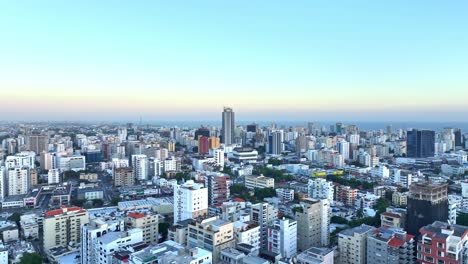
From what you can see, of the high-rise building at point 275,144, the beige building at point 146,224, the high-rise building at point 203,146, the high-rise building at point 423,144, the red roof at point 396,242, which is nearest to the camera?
the red roof at point 396,242

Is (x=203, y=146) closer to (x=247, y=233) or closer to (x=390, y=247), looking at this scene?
(x=247, y=233)

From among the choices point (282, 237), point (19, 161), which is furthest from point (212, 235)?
point (19, 161)

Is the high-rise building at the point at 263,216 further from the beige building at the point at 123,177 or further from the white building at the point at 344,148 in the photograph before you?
the white building at the point at 344,148

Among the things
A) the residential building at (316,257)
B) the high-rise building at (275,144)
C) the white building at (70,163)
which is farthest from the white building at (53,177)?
the high-rise building at (275,144)

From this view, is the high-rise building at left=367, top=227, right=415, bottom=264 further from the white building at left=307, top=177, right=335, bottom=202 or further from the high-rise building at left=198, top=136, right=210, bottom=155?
the high-rise building at left=198, top=136, right=210, bottom=155

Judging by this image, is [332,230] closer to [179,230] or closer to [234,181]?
[179,230]

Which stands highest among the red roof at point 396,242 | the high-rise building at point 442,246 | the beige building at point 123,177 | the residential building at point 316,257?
the high-rise building at point 442,246

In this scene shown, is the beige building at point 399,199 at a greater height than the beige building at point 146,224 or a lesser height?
lesser
